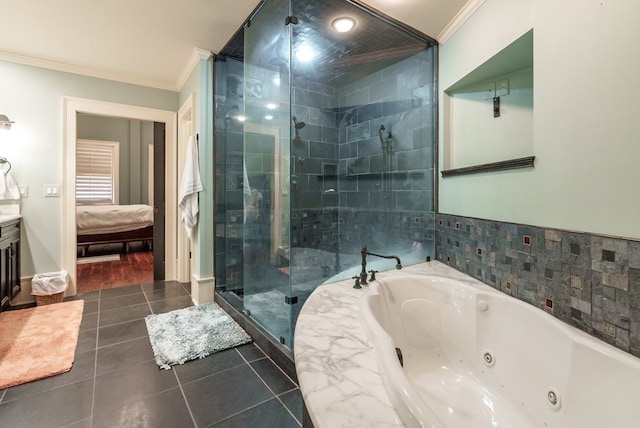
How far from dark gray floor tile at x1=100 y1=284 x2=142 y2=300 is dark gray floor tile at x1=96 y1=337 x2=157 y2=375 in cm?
123

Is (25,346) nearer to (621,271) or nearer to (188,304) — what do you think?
(188,304)

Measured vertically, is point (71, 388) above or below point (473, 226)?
below

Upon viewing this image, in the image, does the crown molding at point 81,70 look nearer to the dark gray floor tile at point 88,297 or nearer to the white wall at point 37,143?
the white wall at point 37,143

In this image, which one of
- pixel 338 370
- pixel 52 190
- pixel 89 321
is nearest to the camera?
pixel 338 370

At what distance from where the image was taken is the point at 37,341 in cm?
202

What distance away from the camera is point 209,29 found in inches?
92.0

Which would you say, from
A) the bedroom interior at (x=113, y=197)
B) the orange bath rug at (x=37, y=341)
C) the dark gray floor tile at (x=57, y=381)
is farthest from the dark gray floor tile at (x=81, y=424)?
the bedroom interior at (x=113, y=197)

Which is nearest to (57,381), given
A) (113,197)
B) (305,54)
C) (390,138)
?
(305,54)

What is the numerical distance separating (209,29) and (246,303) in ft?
7.56

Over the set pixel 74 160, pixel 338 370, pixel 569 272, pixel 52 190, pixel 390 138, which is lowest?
pixel 338 370

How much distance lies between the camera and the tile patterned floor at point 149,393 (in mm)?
1349

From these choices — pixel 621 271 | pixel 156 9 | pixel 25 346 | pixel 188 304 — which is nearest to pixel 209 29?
pixel 156 9

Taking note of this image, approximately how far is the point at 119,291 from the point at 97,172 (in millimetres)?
4126

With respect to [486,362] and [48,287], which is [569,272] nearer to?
[486,362]
